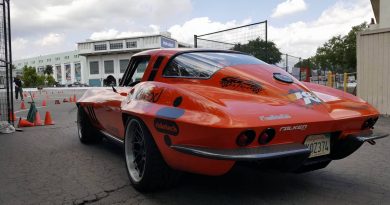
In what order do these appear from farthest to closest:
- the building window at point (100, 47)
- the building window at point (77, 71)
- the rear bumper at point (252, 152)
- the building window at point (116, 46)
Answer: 1. the building window at point (77, 71)
2. the building window at point (100, 47)
3. the building window at point (116, 46)
4. the rear bumper at point (252, 152)

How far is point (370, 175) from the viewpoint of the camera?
12.8 feet

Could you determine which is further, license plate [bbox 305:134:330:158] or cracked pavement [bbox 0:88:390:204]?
cracked pavement [bbox 0:88:390:204]

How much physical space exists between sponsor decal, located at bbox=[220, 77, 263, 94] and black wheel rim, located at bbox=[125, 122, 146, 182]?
862 mm

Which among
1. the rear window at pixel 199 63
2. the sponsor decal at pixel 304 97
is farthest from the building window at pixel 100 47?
the sponsor decal at pixel 304 97

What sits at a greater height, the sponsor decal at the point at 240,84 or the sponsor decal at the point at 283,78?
the sponsor decal at the point at 283,78

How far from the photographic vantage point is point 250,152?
2.54 m

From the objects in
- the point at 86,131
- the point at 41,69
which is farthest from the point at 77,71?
the point at 86,131

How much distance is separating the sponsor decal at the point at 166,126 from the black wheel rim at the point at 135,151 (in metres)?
0.35

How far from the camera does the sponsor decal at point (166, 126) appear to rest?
2.79m

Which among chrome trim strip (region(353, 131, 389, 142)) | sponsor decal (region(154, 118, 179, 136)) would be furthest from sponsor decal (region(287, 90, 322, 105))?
sponsor decal (region(154, 118, 179, 136))

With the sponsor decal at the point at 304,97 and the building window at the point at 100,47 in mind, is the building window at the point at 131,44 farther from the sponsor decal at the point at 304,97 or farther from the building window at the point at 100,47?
Answer: the sponsor decal at the point at 304,97

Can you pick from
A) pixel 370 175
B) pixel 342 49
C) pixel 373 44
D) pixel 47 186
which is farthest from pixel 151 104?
pixel 342 49

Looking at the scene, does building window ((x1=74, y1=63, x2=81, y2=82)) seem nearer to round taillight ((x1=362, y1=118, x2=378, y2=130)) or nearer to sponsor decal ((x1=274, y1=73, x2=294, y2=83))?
sponsor decal ((x1=274, y1=73, x2=294, y2=83))

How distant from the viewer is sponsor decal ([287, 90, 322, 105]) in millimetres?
3123
